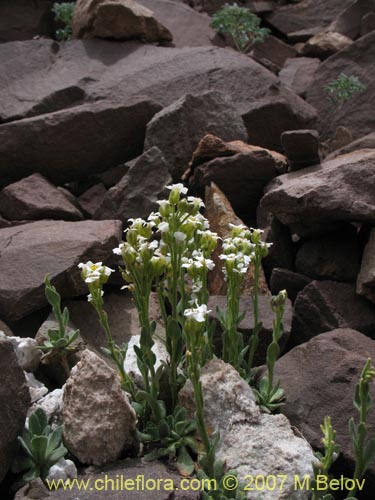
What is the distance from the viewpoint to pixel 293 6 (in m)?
10.1

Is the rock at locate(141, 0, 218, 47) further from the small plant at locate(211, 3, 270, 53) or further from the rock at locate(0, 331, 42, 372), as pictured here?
the rock at locate(0, 331, 42, 372)

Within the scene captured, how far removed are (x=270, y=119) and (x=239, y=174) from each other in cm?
139

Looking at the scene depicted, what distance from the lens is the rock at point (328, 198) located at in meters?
4.31

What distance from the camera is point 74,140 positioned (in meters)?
5.76

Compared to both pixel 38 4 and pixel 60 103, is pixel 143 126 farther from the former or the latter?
pixel 38 4

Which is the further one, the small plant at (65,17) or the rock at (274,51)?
the rock at (274,51)

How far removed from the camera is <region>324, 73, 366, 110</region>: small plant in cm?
686

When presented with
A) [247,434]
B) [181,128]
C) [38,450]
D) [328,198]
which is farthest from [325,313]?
[181,128]

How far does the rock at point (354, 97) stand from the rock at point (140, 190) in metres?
2.38

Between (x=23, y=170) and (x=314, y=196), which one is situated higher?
(x=314, y=196)

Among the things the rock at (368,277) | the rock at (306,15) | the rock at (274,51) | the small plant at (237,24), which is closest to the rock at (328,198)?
the rock at (368,277)

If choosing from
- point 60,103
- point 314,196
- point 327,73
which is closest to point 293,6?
point 327,73

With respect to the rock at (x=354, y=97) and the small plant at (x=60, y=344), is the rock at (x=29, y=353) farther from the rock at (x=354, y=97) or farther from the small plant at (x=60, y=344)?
the rock at (x=354, y=97)

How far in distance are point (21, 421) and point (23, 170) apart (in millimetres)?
3011
